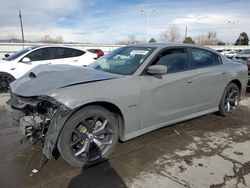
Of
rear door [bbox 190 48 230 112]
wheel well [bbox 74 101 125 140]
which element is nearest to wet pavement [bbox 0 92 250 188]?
wheel well [bbox 74 101 125 140]

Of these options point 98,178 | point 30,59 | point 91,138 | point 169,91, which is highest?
point 30,59

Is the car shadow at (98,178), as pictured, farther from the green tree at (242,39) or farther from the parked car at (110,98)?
the green tree at (242,39)

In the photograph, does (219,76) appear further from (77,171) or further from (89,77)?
(77,171)

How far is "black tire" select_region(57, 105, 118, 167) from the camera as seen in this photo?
3.11m

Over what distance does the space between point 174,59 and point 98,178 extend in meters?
2.32

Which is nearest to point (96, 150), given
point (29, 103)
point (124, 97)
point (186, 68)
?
point (124, 97)

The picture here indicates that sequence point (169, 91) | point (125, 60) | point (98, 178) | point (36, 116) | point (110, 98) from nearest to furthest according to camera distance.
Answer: point (98, 178) < point (36, 116) < point (110, 98) < point (169, 91) < point (125, 60)

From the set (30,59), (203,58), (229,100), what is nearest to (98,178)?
(203,58)

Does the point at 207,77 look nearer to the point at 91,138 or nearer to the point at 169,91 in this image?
Answer: the point at 169,91

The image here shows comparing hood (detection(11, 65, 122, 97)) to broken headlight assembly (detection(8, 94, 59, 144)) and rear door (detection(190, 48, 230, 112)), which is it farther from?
rear door (detection(190, 48, 230, 112))

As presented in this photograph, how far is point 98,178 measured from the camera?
306 centimetres

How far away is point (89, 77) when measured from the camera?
3.40 metres

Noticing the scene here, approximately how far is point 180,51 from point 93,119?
2.06m

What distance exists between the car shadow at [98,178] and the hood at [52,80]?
1.09 m
